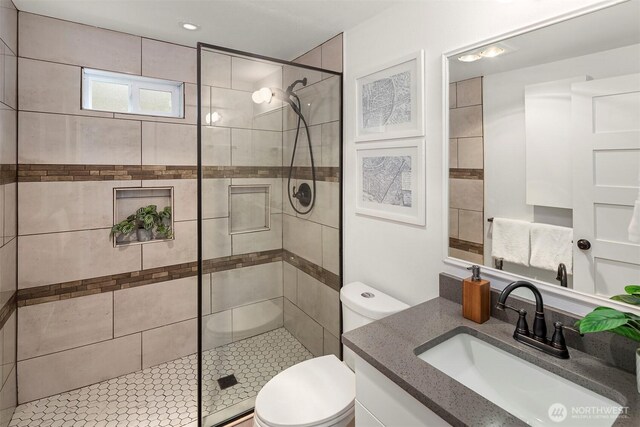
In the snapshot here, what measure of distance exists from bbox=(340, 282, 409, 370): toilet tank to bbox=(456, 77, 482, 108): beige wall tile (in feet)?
3.37

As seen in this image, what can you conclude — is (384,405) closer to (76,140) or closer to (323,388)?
(323,388)

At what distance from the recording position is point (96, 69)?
2160mm

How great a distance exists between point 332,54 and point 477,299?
1797mm

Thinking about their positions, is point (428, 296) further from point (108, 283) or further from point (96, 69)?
point (96, 69)

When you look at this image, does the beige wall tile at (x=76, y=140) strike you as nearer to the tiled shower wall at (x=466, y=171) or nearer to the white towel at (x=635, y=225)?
the tiled shower wall at (x=466, y=171)

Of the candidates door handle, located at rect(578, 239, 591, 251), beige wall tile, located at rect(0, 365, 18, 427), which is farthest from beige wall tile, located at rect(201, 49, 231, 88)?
beige wall tile, located at rect(0, 365, 18, 427)

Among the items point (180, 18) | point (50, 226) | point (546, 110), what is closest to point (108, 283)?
point (50, 226)

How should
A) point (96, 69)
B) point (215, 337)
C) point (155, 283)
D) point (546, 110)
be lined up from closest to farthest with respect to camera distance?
point (546, 110)
point (215, 337)
point (96, 69)
point (155, 283)

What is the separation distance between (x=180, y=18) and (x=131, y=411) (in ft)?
8.12

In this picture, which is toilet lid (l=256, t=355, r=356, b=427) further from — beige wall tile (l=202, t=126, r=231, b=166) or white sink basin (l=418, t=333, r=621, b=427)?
beige wall tile (l=202, t=126, r=231, b=166)

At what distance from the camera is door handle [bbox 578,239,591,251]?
3.60ft

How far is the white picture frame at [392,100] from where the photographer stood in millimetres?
1611

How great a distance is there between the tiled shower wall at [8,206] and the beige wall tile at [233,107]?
3.80 ft

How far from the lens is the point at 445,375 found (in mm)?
938
